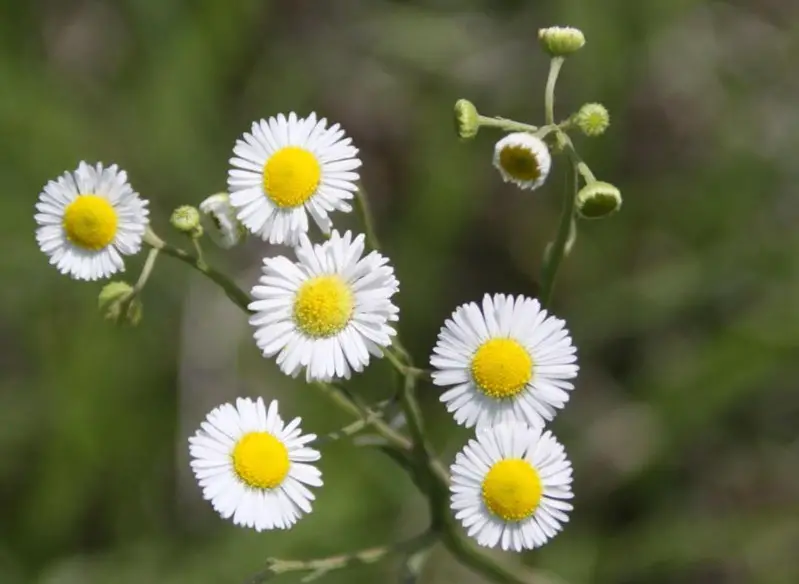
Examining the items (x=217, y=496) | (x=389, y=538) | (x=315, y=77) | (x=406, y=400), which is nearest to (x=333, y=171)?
(x=406, y=400)

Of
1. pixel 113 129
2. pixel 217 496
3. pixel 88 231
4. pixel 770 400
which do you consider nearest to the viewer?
pixel 217 496

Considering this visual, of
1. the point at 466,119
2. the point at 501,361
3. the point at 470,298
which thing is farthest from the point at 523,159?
the point at 470,298

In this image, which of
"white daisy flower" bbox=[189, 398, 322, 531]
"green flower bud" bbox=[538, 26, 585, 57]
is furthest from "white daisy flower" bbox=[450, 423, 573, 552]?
"green flower bud" bbox=[538, 26, 585, 57]

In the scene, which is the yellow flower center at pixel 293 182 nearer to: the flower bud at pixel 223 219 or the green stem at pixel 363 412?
the flower bud at pixel 223 219

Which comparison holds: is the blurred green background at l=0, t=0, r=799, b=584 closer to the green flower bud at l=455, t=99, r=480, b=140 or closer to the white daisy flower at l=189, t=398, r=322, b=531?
the white daisy flower at l=189, t=398, r=322, b=531

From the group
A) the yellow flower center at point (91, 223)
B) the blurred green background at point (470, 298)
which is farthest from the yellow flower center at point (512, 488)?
the blurred green background at point (470, 298)

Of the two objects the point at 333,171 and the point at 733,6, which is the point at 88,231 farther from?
the point at 733,6

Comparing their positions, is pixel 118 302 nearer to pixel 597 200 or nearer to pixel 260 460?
pixel 260 460
